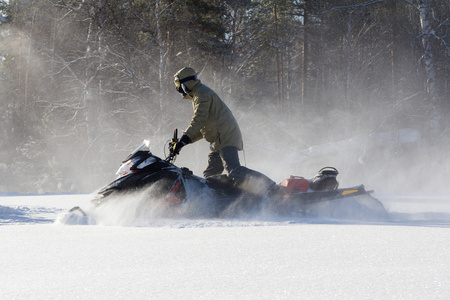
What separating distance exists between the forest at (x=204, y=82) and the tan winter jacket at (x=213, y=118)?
10420 mm

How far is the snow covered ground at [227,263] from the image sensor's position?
1.91 meters

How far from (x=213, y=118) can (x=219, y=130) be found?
155mm

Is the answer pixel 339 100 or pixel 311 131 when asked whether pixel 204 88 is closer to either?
pixel 311 131

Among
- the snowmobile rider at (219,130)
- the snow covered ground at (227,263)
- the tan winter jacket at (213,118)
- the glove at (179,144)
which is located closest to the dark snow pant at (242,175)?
the snowmobile rider at (219,130)

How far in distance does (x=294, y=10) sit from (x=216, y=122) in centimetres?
2255

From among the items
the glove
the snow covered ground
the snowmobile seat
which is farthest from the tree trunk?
the snow covered ground

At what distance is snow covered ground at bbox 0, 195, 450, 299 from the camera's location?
191 cm

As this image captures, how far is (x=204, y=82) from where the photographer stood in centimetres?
1938

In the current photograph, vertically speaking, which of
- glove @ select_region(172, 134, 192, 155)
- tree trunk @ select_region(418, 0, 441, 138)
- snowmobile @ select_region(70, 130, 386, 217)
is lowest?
snowmobile @ select_region(70, 130, 386, 217)

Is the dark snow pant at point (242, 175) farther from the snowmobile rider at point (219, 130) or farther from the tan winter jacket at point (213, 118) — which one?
the tan winter jacket at point (213, 118)

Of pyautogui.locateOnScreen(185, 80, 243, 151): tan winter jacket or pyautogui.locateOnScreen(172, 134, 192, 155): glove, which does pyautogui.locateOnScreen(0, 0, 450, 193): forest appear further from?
pyautogui.locateOnScreen(172, 134, 192, 155): glove

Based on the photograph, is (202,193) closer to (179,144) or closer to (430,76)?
(179,144)

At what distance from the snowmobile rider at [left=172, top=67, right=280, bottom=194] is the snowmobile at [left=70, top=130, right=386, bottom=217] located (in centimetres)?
13

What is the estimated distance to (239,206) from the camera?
5027mm
